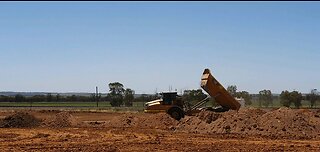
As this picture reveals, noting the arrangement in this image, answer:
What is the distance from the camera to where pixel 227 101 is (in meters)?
33.3

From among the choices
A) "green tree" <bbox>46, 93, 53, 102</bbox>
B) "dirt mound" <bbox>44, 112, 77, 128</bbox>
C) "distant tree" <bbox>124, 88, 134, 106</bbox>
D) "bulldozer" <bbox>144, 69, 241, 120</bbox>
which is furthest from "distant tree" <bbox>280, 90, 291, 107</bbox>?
"green tree" <bbox>46, 93, 53, 102</bbox>

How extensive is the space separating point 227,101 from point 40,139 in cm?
1436

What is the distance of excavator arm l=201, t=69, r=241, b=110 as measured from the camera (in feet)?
106

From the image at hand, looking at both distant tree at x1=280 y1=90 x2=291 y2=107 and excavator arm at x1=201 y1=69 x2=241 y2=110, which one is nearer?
excavator arm at x1=201 y1=69 x2=241 y2=110

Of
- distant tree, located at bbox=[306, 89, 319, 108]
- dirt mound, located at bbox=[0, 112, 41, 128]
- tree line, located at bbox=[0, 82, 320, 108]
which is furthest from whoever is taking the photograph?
distant tree, located at bbox=[306, 89, 319, 108]

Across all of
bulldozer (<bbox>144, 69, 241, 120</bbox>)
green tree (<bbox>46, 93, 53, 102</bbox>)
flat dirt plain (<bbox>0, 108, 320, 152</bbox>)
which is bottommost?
flat dirt plain (<bbox>0, 108, 320, 152</bbox>)

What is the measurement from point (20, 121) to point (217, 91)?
13424 millimetres

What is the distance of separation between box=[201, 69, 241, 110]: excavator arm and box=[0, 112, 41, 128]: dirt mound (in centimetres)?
1165

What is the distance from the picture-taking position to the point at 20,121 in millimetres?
33656

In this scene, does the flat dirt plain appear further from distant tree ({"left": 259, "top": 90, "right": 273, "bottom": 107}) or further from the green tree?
the green tree

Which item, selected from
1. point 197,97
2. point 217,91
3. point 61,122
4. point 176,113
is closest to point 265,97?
point 197,97

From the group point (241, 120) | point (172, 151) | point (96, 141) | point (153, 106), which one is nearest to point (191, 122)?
point (241, 120)

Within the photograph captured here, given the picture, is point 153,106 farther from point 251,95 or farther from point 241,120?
point 251,95

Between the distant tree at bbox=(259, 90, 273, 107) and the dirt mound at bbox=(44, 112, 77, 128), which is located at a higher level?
the distant tree at bbox=(259, 90, 273, 107)
